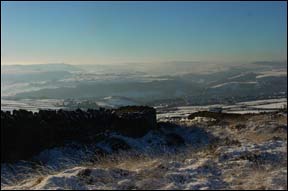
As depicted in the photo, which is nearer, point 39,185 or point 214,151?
point 39,185

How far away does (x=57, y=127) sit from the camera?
3381 cm

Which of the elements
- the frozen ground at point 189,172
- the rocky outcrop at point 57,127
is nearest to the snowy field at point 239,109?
the rocky outcrop at point 57,127

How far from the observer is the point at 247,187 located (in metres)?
9.38

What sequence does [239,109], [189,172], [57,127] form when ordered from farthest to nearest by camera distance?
[239,109], [57,127], [189,172]

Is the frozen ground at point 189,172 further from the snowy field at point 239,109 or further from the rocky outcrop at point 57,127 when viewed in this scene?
the snowy field at point 239,109

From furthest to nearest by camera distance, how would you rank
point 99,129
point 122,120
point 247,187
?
point 122,120
point 99,129
point 247,187

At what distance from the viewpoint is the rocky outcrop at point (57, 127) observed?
94.5 feet

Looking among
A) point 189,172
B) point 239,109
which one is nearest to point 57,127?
point 189,172

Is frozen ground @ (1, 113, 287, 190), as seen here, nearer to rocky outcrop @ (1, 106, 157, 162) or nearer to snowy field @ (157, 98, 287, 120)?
rocky outcrop @ (1, 106, 157, 162)

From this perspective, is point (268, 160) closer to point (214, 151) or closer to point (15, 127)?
point (214, 151)

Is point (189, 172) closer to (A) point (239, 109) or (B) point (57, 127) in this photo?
(B) point (57, 127)

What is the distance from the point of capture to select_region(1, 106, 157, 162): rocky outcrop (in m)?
28.8

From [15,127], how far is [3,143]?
2132mm

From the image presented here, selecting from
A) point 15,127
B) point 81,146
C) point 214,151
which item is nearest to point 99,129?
point 81,146
